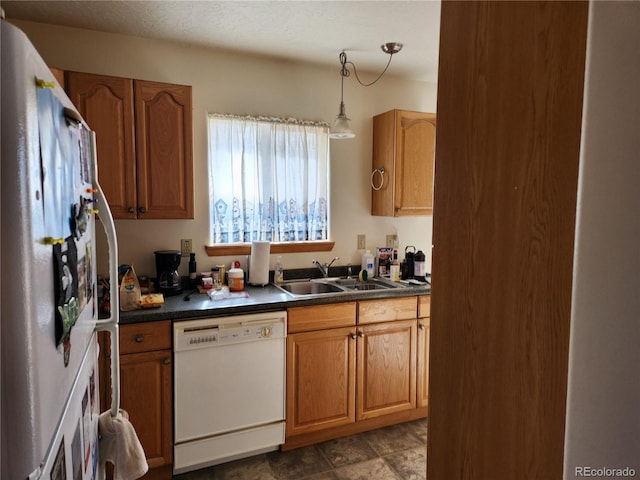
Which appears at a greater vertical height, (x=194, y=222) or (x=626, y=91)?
(x=626, y=91)

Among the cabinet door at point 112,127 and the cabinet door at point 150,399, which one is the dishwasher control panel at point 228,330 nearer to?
the cabinet door at point 150,399

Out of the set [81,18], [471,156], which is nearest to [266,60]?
[81,18]

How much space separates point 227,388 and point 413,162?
1996mm

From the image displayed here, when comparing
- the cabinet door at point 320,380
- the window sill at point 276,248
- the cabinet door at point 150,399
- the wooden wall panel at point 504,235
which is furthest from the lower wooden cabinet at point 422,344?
the wooden wall panel at point 504,235

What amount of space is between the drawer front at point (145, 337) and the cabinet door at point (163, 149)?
2.06 feet

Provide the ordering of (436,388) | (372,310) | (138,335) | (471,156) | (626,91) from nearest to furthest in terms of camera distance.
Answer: (626,91) < (471,156) < (436,388) < (138,335) < (372,310)

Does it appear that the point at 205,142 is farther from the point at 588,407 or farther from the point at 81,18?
the point at 588,407

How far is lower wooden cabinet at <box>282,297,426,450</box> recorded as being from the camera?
2.45 metres

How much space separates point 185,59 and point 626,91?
8.41 feet

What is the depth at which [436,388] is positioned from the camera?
1.06 m

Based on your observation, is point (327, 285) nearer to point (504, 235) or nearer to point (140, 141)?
point (140, 141)

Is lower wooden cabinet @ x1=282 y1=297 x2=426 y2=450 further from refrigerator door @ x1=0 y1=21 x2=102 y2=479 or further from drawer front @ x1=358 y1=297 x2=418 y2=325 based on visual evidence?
refrigerator door @ x1=0 y1=21 x2=102 y2=479

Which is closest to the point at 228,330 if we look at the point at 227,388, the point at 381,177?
the point at 227,388

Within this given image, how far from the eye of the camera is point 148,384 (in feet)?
6.88
